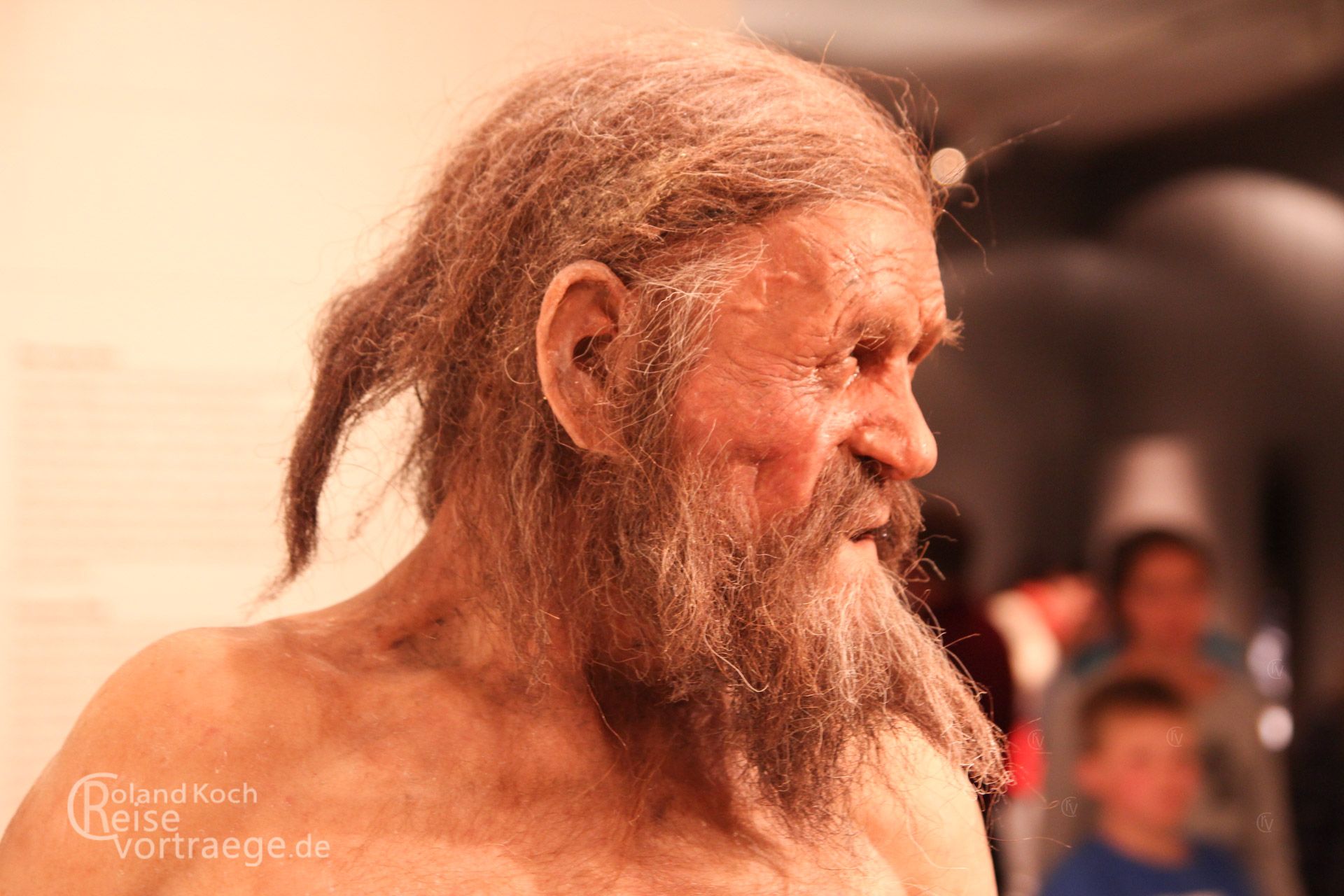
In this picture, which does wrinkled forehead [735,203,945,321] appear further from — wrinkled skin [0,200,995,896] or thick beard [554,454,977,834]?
thick beard [554,454,977,834]

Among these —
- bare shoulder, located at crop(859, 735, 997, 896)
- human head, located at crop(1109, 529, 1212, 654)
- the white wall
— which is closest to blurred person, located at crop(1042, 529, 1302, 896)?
human head, located at crop(1109, 529, 1212, 654)

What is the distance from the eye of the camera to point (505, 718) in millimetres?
1405

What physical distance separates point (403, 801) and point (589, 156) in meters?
0.73

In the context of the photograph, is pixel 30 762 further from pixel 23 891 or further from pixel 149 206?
pixel 149 206

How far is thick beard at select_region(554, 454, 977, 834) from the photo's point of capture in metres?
1.33

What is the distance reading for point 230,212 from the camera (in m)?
1.63

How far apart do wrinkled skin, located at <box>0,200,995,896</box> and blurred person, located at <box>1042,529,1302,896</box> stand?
14.8 inches

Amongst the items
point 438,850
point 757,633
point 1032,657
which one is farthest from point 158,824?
point 1032,657

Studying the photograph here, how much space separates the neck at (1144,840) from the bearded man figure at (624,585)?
0.31 metres

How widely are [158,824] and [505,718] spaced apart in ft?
1.21

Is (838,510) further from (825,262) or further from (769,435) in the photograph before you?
(825,262)

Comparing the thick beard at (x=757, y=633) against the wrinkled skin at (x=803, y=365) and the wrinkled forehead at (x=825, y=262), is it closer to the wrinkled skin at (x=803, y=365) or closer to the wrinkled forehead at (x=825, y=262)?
the wrinkled skin at (x=803, y=365)

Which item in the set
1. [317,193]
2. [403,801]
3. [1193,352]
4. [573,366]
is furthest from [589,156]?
[1193,352]

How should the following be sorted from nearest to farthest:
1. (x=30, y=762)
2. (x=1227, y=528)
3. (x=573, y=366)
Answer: (x=573, y=366), (x=30, y=762), (x=1227, y=528)
